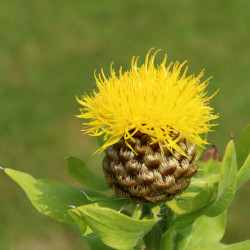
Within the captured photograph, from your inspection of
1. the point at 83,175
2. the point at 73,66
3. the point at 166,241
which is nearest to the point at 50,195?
the point at 83,175

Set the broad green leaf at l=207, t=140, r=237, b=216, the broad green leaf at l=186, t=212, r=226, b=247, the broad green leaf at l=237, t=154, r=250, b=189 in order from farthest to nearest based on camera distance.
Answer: the broad green leaf at l=186, t=212, r=226, b=247, the broad green leaf at l=237, t=154, r=250, b=189, the broad green leaf at l=207, t=140, r=237, b=216

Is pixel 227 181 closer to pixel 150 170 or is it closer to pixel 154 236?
pixel 150 170

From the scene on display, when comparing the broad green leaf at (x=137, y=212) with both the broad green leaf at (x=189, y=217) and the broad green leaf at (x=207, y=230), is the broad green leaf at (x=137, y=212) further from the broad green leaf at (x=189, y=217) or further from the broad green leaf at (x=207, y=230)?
the broad green leaf at (x=207, y=230)

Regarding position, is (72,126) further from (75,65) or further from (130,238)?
(130,238)

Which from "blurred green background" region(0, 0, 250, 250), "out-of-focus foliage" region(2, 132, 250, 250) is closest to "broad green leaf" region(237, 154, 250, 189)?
"out-of-focus foliage" region(2, 132, 250, 250)

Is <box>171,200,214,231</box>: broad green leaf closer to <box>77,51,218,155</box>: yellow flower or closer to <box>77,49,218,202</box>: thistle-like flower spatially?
<box>77,49,218,202</box>: thistle-like flower
